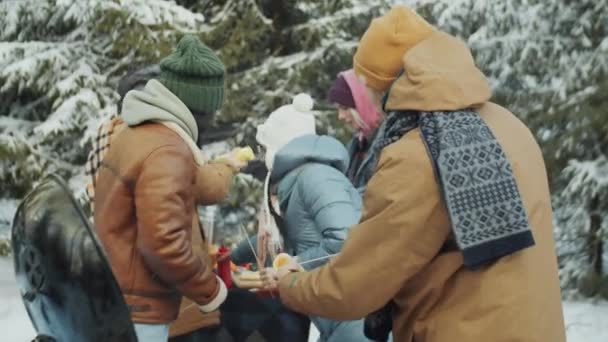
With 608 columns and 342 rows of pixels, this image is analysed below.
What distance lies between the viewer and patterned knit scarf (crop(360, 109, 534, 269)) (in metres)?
2.29

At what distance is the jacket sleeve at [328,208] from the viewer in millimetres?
3771

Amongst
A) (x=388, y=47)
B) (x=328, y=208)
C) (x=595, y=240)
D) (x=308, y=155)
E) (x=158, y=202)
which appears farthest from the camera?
(x=595, y=240)

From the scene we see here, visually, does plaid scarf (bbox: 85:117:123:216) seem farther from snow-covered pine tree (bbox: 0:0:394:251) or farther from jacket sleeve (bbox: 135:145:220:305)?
snow-covered pine tree (bbox: 0:0:394:251)

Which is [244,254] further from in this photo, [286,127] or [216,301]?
[216,301]

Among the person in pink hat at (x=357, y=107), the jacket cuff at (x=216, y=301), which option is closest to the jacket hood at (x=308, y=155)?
the person in pink hat at (x=357, y=107)

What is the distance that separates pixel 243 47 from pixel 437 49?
19.6ft

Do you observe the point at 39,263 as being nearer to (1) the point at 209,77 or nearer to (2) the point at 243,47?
(1) the point at 209,77

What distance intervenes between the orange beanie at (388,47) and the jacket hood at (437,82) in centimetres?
12

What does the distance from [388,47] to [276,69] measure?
6.05m

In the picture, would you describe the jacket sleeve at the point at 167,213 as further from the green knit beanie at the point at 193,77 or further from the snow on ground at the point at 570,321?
the snow on ground at the point at 570,321

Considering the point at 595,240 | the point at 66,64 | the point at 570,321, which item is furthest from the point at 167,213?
the point at 66,64

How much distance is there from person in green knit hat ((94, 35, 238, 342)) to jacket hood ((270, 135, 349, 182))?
0.53 meters

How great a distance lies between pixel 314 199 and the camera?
3.89 meters

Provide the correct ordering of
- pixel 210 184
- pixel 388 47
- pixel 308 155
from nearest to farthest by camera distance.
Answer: pixel 388 47 < pixel 210 184 < pixel 308 155
